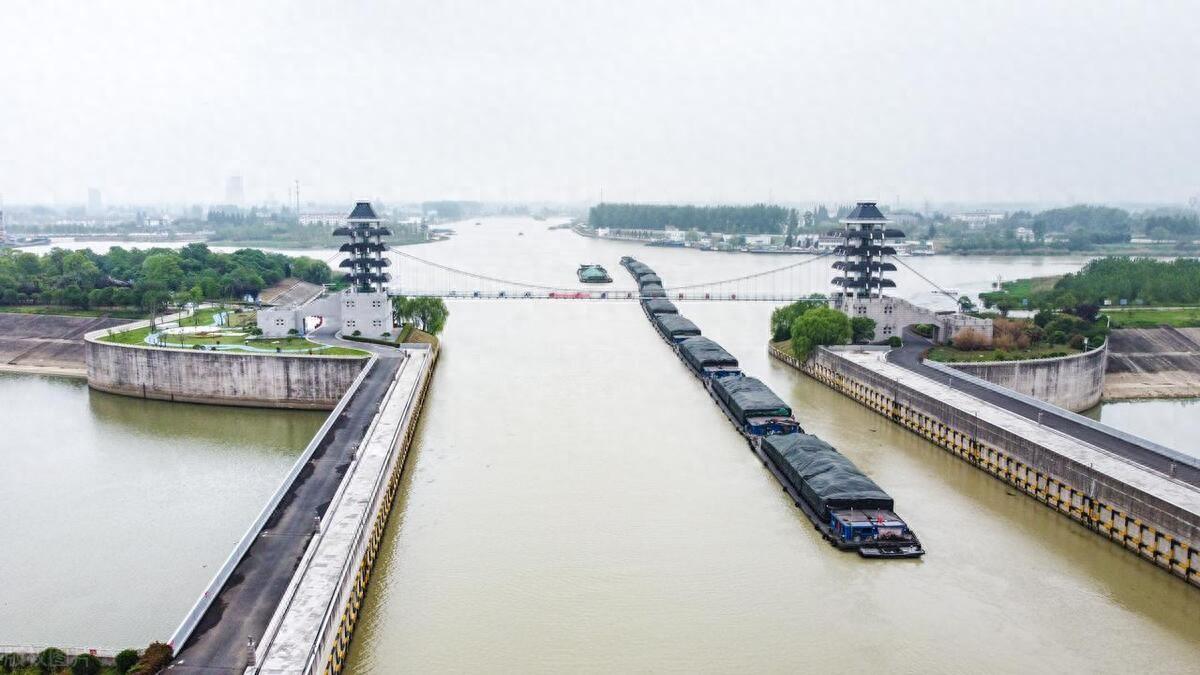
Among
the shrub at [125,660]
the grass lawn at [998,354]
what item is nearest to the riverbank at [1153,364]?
the grass lawn at [998,354]

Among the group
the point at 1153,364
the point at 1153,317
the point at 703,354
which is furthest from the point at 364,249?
the point at 1153,317

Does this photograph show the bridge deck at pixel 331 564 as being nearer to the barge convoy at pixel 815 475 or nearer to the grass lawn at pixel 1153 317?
the barge convoy at pixel 815 475

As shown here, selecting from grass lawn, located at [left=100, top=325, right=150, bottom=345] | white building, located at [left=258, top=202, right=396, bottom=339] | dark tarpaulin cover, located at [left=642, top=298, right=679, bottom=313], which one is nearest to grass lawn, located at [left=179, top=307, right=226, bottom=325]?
grass lawn, located at [left=100, top=325, right=150, bottom=345]

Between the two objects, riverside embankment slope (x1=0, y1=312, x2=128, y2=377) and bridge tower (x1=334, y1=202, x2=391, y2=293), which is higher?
bridge tower (x1=334, y1=202, x2=391, y2=293)

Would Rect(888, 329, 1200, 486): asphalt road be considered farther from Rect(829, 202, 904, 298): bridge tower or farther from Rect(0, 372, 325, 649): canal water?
Rect(0, 372, 325, 649): canal water

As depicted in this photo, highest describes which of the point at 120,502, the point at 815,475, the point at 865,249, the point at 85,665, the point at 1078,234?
the point at 1078,234

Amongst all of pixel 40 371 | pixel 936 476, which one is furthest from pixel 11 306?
pixel 936 476

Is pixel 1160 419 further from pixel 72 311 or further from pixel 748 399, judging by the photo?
pixel 72 311
